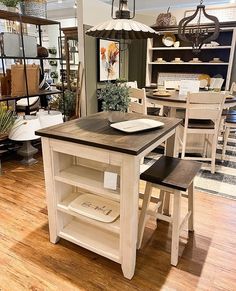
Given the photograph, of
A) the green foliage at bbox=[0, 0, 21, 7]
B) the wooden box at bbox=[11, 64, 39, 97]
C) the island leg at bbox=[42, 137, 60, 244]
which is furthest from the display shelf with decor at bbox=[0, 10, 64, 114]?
the island leg at bbox=[42, 137, 60, 244]

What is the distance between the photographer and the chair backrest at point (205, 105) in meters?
2.69

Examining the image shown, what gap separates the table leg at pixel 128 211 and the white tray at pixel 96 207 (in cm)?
16

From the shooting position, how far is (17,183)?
8.73ft

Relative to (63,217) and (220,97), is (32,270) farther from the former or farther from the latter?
(220,97)

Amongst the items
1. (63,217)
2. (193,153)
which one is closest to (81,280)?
(63,217)

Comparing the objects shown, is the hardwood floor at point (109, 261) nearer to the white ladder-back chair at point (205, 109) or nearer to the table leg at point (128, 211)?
the table leg at point (128, 211)

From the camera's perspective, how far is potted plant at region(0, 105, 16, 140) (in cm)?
278

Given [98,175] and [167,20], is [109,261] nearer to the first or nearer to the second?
[98,175]

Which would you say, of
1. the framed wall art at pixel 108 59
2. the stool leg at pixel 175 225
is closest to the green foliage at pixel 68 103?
the framed wall art at pixel 108 59

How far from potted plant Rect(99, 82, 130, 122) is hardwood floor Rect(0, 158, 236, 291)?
39.6 inches

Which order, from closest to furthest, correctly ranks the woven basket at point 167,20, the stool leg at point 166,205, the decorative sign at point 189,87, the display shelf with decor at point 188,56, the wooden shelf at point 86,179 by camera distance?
the wooden shelf at point 86,179 → the stool leg at point 166,205 → the decorative sign at point 189,87 → the display shelf with decor at point 188,56 → the woven basket at point 167,20

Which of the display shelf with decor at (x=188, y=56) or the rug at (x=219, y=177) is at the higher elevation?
the display shelf with decor at (x=188, y=56)

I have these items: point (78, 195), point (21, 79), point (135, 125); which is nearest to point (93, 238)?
point (78, 195)

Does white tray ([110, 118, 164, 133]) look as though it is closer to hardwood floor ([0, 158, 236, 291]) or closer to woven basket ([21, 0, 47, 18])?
hardwood floor ([0, 158, 236, 291])
